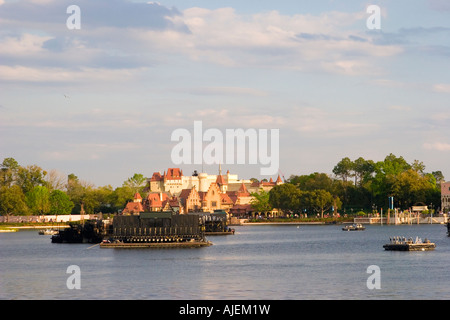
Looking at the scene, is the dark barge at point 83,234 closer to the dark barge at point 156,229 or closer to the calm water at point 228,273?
→ the dark barge at point 156,229

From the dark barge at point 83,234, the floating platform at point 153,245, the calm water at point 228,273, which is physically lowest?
the calm water at point 228,273

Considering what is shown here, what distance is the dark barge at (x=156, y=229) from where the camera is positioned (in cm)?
11981

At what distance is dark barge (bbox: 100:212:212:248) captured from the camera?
120 m

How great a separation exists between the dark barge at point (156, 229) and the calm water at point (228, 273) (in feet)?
28.6

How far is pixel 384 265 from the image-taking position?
81.4 m

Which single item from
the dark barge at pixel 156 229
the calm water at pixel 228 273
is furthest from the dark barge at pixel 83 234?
the calm water at pixel 228 273

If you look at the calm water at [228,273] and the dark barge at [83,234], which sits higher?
the dark barge at [83,234]

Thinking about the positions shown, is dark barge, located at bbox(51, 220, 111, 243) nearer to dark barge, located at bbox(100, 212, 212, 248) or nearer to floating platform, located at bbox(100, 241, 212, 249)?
dark barge, located at bbox(100, 212, 212, 248)

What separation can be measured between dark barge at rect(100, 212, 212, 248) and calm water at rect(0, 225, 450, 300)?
A: 8.72m

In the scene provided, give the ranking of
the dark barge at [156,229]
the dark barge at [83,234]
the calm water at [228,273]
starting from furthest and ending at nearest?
the dark barge at [83,234] → the dark barge at [156,229] → the calm water at [228,273]

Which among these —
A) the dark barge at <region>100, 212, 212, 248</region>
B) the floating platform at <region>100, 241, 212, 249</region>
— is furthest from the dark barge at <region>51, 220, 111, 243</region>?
the floating platform at <region>100, 241, 212, 249</region>

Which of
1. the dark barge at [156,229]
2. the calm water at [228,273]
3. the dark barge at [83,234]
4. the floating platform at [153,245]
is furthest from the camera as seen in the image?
the dark barge at [83,234]

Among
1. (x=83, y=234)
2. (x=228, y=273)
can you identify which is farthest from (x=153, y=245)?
(x=228, y=273)
